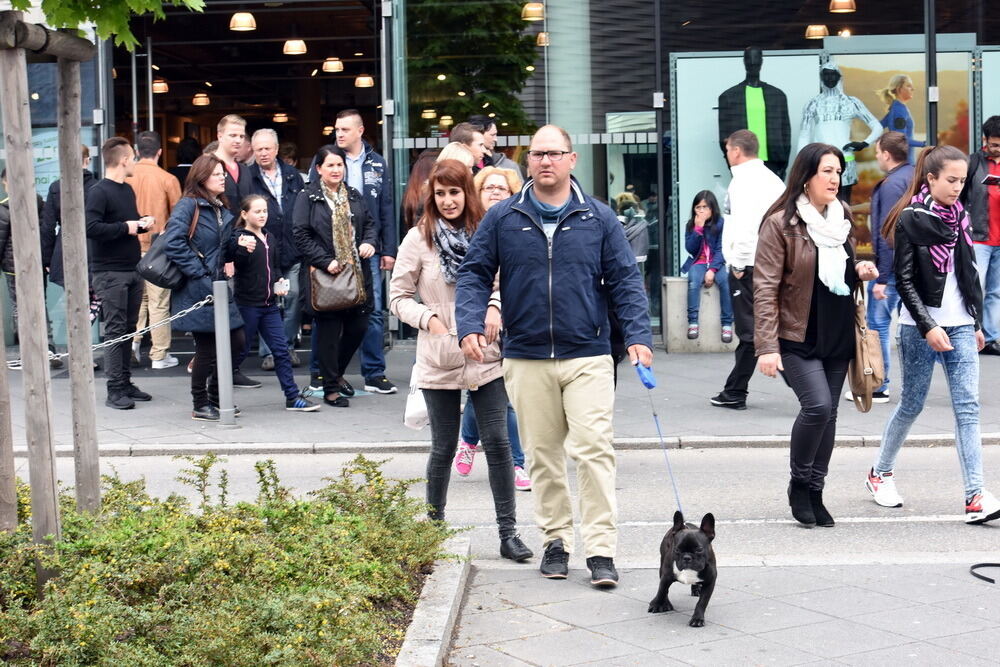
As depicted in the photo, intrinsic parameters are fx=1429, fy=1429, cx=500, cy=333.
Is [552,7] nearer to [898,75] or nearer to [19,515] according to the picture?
[898,75]

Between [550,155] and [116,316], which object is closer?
[550,155]

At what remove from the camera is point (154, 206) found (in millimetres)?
13148

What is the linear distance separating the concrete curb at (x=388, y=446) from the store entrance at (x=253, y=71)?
648 centimetres

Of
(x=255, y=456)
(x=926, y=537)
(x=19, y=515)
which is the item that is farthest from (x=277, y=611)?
(x=255, y=456)

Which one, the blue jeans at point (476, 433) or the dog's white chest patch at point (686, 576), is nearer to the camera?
the dog's white chest patch at point (686, 576)

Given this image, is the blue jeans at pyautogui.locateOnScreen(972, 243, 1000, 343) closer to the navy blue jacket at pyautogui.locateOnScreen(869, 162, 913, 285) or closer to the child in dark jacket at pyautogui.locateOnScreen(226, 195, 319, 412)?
the navy blue jacket at pyautogui.locateOnScreen(869, 162, 913, 285)

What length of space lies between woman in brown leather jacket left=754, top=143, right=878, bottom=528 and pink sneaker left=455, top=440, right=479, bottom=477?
220 cm

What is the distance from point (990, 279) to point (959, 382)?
598 cm

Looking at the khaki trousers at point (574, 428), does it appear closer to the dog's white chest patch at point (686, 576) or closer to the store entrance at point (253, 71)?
the dog's white chest patch at point (686, 576)

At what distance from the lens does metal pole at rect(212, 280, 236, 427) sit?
10.3 meters

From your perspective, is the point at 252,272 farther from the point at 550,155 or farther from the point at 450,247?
the point at 550,155

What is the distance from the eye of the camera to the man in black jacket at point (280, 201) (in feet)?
40.4

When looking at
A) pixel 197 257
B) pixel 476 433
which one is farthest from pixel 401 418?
pixel 476 433

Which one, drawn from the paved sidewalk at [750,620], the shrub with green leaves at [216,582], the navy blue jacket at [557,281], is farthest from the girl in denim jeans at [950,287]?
the shrub with green leaves at [216,582]
